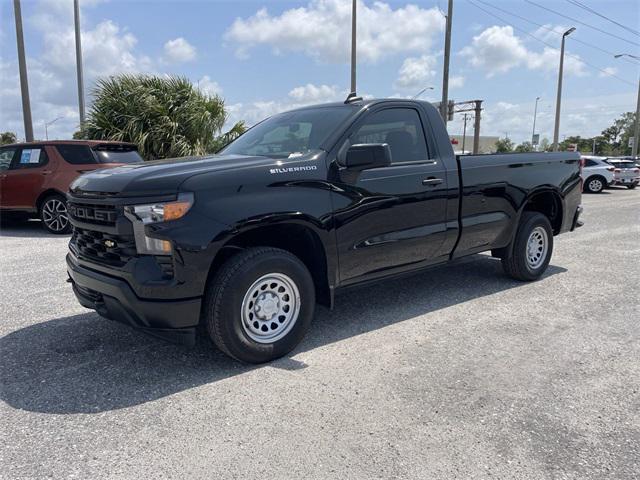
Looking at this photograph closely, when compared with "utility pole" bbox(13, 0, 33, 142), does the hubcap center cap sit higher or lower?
lower

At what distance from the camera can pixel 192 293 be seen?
3.42 meters

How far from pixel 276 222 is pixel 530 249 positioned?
3.71 metres

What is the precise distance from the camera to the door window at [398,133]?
455 centimetres

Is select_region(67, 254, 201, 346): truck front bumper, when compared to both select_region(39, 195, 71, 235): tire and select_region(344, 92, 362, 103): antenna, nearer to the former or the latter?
select_region(344, 92, 362, 103): antenna

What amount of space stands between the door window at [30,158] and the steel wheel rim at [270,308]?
766 centimetres

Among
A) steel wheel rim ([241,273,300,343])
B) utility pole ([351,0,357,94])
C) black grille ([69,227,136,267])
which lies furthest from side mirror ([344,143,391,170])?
utility pole ([351,0,357,94])

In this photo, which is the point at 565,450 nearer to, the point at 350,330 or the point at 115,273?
the point at 350,330

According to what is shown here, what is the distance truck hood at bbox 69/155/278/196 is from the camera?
3.40 meters

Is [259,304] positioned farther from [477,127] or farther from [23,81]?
[477,127]

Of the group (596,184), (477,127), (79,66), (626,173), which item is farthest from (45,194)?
(626,173)

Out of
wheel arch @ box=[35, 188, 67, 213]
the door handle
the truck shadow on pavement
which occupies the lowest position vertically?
the truck shadow on pavement

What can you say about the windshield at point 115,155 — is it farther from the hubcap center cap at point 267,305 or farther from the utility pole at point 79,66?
the utility pole at point 79,66

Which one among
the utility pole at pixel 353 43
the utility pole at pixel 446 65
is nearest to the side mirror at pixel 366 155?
the utility pole at pixel 353 43

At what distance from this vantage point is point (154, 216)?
335 cm
